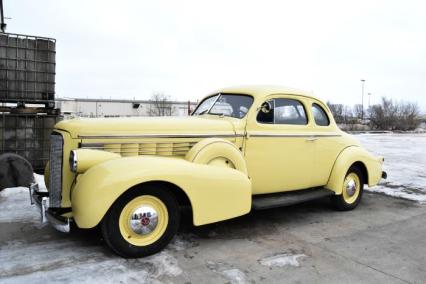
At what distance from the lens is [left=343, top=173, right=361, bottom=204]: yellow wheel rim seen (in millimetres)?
6727

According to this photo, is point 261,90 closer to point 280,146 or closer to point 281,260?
point 280,146

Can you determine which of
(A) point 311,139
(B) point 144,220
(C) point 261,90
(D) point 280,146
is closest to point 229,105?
(C) point 261,90

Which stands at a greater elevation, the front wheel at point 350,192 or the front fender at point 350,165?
the front fender at point 350,165

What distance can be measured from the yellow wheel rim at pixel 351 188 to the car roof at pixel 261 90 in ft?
5.18

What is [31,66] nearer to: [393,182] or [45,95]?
[45,95]

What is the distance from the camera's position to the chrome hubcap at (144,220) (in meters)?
4.25

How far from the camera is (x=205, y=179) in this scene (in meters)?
4.56

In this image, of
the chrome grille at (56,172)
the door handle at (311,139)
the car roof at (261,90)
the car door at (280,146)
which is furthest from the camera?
the door handle at (311,139)

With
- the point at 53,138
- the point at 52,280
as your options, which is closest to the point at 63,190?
the point at 53,138

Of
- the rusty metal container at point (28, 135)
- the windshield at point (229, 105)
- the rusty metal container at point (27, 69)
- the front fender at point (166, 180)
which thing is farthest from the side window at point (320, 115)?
the rusty metal container at point (27, 69)

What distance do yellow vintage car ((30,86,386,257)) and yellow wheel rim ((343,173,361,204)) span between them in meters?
0.03

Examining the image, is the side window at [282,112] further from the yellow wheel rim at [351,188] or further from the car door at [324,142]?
the yellow wheel rim at [351,188]

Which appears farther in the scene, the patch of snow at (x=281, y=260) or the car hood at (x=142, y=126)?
the car hood at (x=142, y=126)

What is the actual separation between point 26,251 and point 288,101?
4.13m
